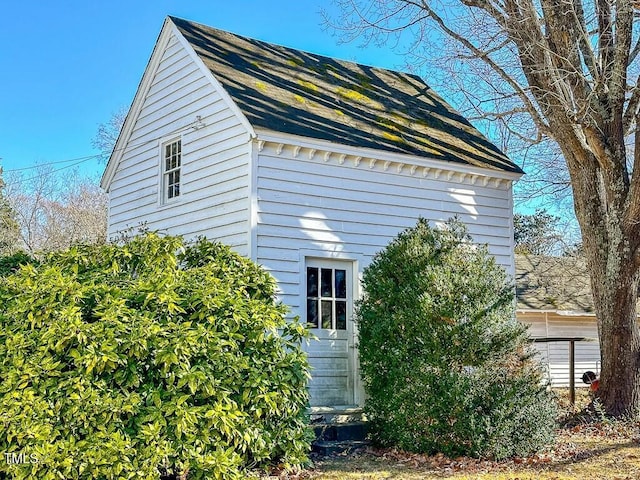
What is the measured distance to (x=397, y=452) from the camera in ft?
28.4

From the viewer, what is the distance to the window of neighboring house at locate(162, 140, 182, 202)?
11.8 meters

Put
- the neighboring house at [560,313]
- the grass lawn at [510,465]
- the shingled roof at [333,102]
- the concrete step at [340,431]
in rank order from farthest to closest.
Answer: the neighboring house at [560,313]
the shingled roof at [333,102]
the concrete step at [340,431]
the grass lawn at [510,465]

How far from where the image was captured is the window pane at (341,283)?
10.5 metres

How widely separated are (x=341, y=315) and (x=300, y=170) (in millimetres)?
2321

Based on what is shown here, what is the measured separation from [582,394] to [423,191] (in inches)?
306

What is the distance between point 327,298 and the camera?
10.3 meters

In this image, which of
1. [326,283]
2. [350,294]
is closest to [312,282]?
[326,283]

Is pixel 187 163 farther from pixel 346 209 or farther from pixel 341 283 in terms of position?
pixel 341 283

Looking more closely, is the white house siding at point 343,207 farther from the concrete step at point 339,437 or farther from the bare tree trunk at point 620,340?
the bare tree trunk at point 620,340

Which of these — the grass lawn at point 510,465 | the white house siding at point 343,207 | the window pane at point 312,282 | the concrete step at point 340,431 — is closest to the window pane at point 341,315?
the white house siding at point 343,207

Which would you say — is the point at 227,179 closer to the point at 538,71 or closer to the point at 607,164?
the point at 538,71

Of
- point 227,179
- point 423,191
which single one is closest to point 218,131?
point 227,179

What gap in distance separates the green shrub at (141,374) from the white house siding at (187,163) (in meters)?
2.70

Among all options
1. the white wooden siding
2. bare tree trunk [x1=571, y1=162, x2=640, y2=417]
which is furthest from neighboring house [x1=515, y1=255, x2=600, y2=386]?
bare tree trunk [x1=571, y1=162, x2=640, y2=417]
